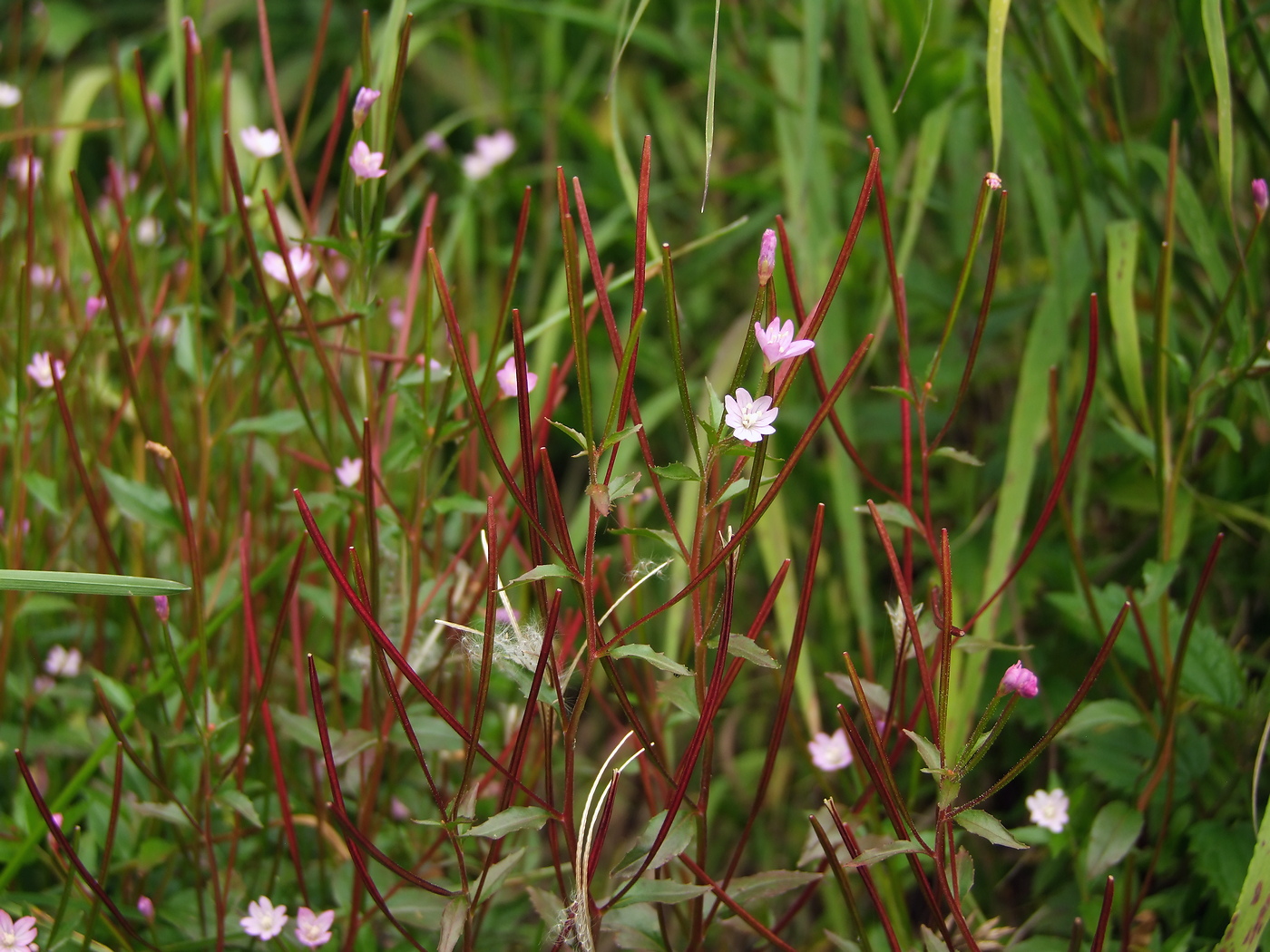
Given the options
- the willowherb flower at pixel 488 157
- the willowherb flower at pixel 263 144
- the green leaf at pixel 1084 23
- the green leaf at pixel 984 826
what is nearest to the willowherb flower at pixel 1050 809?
the green leaf at pixel 984 826

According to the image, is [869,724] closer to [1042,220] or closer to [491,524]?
[491,524]

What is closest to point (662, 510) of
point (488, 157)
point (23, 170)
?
point (488, 157)

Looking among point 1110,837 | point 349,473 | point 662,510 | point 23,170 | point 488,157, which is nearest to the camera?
point 1110,837

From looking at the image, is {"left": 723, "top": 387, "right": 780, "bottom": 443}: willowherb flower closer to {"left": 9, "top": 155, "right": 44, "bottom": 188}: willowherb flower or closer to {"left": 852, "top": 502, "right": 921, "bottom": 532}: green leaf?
{"left": 852, "top": 502, "right": 921, "bottom": 532}: green leaf

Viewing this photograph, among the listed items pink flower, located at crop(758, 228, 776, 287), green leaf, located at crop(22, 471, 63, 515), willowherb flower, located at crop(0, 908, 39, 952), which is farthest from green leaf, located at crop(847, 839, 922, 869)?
green leaf, located at crop(22, 471, 63, 515)

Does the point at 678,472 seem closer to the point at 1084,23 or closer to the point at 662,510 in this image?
the point at 662,510

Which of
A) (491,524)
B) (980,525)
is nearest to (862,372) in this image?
(980,525)
